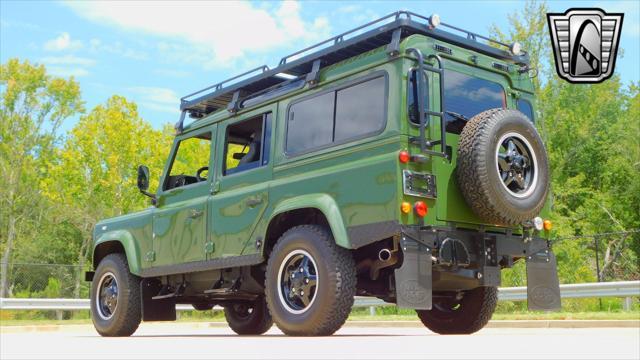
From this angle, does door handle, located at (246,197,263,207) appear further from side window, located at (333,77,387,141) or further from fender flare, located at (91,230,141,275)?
fender flare, located at (91,230,141,275)

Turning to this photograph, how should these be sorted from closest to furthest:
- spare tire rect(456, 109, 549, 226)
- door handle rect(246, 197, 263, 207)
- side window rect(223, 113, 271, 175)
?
spare tire rect(456, 109, 549, 226) → door handle rect(246, 197, 263, 207) → side window rect(223, 113, 271, 175)

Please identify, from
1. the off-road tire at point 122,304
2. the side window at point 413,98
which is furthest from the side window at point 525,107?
the off-road tire at point 122,304

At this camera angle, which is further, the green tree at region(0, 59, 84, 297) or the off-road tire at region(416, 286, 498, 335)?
the green tree at region(0, 59, 84, 297)

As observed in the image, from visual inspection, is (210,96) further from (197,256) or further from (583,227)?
(583,227)

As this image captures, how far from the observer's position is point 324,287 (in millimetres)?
6988

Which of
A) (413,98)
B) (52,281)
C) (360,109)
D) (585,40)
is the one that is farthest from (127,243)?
(52,281)

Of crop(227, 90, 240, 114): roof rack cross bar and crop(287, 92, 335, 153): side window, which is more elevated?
crop(227, 90, 240, 114): roof rack cross bar

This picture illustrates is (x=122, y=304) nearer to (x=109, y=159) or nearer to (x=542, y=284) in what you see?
(x=542, y=284)

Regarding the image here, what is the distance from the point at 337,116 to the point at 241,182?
1.65 m

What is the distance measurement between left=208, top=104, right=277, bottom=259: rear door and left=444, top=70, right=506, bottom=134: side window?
78.3 inches

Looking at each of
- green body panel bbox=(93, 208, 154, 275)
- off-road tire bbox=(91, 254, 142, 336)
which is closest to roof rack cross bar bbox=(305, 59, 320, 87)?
green body panel bbox=(93, 208, 154, 275)

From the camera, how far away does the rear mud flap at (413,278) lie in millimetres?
6617

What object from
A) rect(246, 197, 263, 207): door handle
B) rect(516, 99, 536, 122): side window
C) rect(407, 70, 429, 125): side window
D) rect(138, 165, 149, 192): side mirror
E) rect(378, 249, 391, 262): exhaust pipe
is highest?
rect(516, 99, 536, 122): side window

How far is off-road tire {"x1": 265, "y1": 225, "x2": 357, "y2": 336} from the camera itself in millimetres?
6961
